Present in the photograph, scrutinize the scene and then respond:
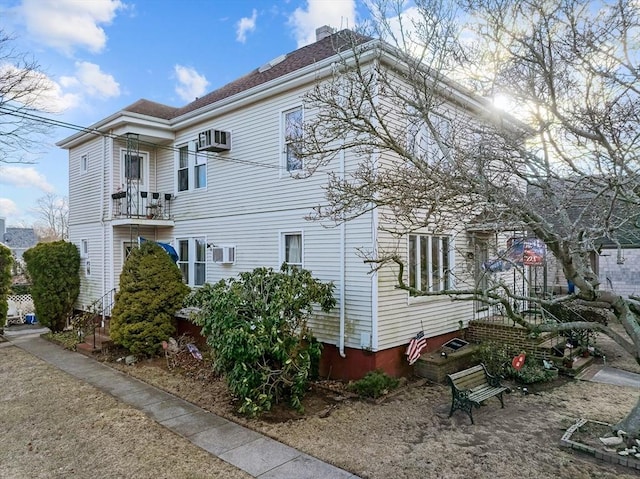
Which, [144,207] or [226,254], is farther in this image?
[144,207]

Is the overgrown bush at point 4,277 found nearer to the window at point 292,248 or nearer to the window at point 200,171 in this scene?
the window at point 200,171

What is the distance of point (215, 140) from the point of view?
11.0 m

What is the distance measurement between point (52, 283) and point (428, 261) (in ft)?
40.9

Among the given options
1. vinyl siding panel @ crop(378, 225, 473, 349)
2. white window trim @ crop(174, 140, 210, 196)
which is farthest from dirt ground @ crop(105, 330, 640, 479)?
white window trim @ crop(174, 140, 210, 196)

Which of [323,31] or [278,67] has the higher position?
[323,31]

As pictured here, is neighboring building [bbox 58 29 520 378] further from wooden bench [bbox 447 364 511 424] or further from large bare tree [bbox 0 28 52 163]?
large bare tree [bbox 0 28 52 163]

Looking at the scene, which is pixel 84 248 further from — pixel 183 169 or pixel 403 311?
pixel 403 311

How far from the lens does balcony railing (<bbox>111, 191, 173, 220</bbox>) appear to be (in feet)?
42.3

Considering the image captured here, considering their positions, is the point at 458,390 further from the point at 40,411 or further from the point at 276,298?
the point at 40,411

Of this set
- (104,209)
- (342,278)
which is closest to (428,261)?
(342,278)

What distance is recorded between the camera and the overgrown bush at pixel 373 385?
25.2 ft

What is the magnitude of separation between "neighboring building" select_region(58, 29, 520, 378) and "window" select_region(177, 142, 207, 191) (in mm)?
40

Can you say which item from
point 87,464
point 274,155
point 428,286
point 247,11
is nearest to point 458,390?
point 428,286

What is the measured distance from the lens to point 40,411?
7.30 metres
